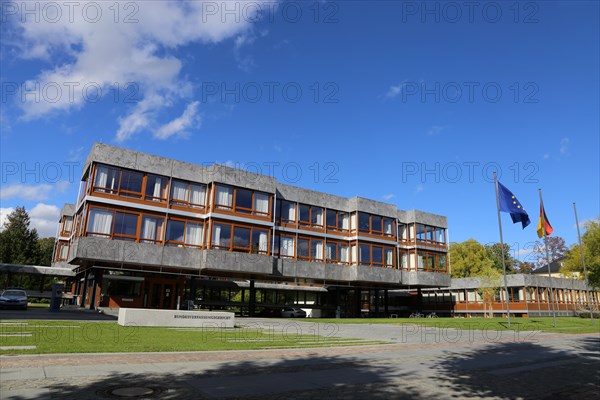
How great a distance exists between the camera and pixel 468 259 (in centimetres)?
7488

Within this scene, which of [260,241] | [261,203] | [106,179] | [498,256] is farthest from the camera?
[498,256]

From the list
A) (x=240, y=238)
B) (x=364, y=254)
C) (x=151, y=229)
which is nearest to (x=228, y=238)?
(x=240, y=238)

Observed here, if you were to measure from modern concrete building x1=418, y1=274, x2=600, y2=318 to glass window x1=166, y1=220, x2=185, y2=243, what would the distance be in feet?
111

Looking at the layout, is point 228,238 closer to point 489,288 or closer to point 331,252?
point 331,252

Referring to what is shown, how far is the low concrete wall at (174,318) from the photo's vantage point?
19734mm

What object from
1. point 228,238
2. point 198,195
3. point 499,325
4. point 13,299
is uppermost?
point 198,195

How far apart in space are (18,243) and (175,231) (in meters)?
57.9

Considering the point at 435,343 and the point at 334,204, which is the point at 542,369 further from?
the point at 334,204

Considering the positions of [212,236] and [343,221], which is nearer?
[212,236]

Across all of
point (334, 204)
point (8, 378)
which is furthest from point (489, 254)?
point (8, 378)

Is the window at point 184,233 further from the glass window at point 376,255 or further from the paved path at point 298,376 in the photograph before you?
the paved path at point 298,376

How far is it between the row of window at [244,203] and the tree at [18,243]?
54112 millimetres

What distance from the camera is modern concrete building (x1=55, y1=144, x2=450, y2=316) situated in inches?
1209

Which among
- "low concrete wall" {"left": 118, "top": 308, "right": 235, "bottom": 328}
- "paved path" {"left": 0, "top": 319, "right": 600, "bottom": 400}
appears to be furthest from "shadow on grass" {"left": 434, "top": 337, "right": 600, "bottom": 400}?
"low concrete wall" {"left": 118, "top": 308, "right": 235, "bottom": 328}
